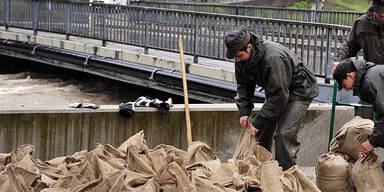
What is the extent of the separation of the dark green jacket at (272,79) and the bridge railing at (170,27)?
4.66 m

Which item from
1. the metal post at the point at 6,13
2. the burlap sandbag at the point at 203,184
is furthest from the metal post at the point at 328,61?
the metal post at the point at 6,13

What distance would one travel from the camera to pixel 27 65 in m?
22.5

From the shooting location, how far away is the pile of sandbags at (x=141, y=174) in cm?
504

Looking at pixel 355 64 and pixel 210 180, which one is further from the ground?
pixel 355 64

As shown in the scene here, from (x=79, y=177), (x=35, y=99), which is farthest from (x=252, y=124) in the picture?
(x=35, y=99)

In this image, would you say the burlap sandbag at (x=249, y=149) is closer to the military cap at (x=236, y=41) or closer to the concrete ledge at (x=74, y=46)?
the military cap at (x=236, y=41)

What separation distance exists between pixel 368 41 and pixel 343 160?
2.19 metres

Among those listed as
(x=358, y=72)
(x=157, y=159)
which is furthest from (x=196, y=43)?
(x=157, y=159)

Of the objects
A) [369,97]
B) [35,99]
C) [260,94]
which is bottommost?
[35,99]

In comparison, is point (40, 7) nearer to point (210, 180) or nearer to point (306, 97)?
point (306, 97)

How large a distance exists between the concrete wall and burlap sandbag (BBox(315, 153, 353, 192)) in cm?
241

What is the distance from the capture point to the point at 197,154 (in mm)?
6340

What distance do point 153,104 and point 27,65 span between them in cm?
1451

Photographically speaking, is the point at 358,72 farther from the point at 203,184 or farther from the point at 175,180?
the point at 175,180
